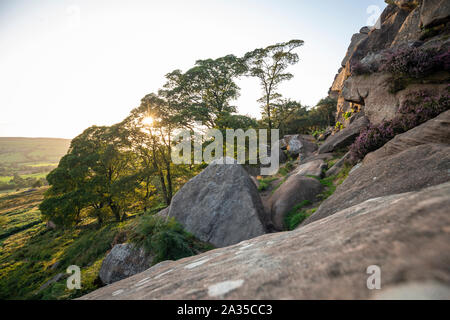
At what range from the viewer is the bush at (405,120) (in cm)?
639

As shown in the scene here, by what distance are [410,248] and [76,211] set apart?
2402 cm

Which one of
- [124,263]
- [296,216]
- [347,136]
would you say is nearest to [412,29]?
[347,136]

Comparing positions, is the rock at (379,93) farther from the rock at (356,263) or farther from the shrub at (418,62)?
the rock at (356,263)

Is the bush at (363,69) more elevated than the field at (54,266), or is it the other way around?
the bush at (363,69)

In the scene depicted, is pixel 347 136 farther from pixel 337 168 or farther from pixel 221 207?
pixel 221 207

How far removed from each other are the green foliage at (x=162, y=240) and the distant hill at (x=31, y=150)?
152 m

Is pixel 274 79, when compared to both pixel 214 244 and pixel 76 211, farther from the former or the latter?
pixel 76 211

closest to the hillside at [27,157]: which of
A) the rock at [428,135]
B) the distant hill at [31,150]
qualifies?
the distant hill at [31,150]

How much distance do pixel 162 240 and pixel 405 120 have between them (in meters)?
10.4

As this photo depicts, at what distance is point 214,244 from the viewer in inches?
249

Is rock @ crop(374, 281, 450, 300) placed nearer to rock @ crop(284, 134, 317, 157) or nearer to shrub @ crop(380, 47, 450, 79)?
shrub @ crop(380, 47, 450, 79)

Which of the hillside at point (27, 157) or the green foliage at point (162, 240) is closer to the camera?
the green foliage at point (162, 240)

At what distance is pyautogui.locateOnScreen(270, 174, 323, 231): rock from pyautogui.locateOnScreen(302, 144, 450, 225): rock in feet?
8.68

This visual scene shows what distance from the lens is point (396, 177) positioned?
395 cm
